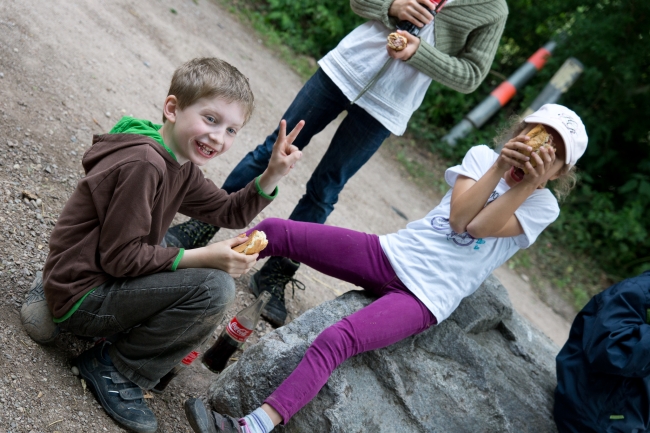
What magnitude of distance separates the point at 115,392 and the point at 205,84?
3.97 ft

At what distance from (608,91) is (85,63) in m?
7.32

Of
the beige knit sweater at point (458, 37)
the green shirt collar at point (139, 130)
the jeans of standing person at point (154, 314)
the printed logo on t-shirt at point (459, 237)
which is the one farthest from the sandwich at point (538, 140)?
the green shirt collar at point (139, 130)

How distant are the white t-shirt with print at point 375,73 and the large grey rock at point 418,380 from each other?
984 millimetres

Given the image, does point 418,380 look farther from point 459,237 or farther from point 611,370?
point 611,370

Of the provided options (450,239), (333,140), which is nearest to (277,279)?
(333,140)

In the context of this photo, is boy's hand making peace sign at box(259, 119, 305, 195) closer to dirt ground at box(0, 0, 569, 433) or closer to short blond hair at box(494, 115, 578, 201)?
dirt ground at box(0, 0, 569, 433)

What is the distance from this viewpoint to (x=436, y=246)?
2895mm

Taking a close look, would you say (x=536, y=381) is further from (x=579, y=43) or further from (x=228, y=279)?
(x=579, y=43)

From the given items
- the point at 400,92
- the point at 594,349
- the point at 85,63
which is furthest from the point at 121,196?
the point at 85,63

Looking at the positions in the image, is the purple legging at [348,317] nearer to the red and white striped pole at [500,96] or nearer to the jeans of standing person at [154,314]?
the jeans of standing person at [154,314]

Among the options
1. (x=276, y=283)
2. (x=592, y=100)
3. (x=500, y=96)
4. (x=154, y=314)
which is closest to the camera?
(x=154, y=314)

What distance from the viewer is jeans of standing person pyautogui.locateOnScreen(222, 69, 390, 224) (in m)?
3.26

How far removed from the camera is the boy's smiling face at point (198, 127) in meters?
2.30

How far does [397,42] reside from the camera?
303 centimetres
